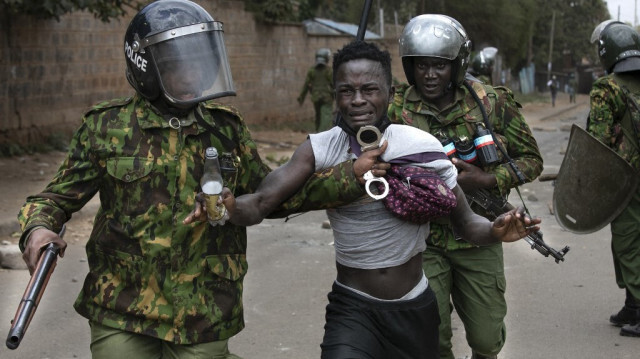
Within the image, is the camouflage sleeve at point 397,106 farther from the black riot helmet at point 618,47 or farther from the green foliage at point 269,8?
the green foliage at point 269,8

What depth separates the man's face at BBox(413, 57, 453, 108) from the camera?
4.39 metres

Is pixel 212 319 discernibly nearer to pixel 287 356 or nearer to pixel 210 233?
pixel 210 233

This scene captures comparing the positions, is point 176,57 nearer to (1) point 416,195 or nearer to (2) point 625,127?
(1) point 416,195

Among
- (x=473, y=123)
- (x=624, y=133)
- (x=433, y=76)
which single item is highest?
(x=433, y=76)

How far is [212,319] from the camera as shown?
3.31 m

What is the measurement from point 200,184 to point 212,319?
0.47 meters

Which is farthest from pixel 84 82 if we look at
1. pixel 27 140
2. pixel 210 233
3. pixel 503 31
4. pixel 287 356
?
pixel 503 31

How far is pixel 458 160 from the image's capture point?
4.29 metres

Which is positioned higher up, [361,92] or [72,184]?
[361,92]

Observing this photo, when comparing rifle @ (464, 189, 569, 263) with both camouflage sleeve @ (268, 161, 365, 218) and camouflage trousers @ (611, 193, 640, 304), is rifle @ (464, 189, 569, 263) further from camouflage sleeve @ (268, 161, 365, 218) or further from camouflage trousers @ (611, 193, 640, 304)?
camouflage trousers @ (611, 193, 640, 304)

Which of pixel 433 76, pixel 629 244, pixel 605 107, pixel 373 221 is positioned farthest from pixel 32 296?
pixel 629 244

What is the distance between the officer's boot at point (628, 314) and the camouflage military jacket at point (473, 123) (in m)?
1.92

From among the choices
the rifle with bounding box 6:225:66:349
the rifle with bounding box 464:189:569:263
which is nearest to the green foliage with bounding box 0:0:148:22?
the rifle with bounding box 464:189:569:263

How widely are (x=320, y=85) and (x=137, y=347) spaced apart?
14.0 metres
